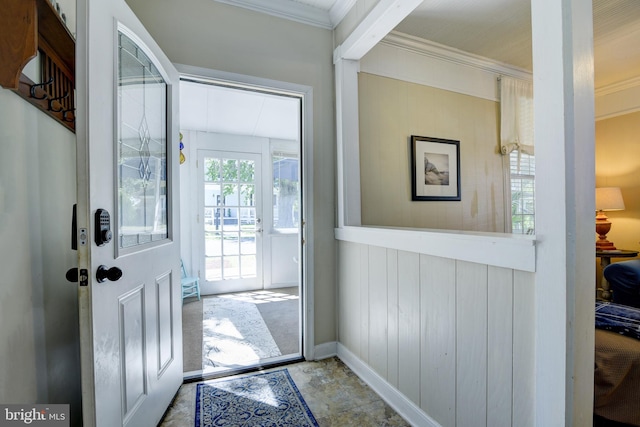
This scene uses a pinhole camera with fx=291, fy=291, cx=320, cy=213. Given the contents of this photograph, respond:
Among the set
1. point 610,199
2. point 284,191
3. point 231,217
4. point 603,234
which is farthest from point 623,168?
point 231,217

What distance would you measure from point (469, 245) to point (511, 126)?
2.48 metres

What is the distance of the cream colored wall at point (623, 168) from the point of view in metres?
3.43

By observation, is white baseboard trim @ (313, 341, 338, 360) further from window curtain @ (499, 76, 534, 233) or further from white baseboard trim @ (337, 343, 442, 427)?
window curtain @ (499, 76, 534, 233)

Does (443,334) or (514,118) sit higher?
(514,118)

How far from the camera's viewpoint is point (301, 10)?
211cm

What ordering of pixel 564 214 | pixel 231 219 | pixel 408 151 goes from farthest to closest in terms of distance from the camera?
pixel 231 219 → pixel 408 151 → pixel 564 214

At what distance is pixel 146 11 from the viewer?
176cm

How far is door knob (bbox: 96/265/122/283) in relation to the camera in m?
1.03

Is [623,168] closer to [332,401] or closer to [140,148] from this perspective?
[332,401]

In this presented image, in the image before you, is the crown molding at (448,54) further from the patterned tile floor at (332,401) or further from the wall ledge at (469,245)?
the patterned tile floor at (332,401)

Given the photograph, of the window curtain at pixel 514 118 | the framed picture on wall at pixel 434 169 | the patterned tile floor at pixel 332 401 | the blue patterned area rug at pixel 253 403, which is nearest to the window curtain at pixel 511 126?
the window curtain at pixel 514 118

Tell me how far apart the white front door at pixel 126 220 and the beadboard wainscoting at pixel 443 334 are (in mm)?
1197

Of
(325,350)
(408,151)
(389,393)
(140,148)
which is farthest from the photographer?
(408,151)

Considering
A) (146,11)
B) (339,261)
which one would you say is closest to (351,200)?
(339,261)
